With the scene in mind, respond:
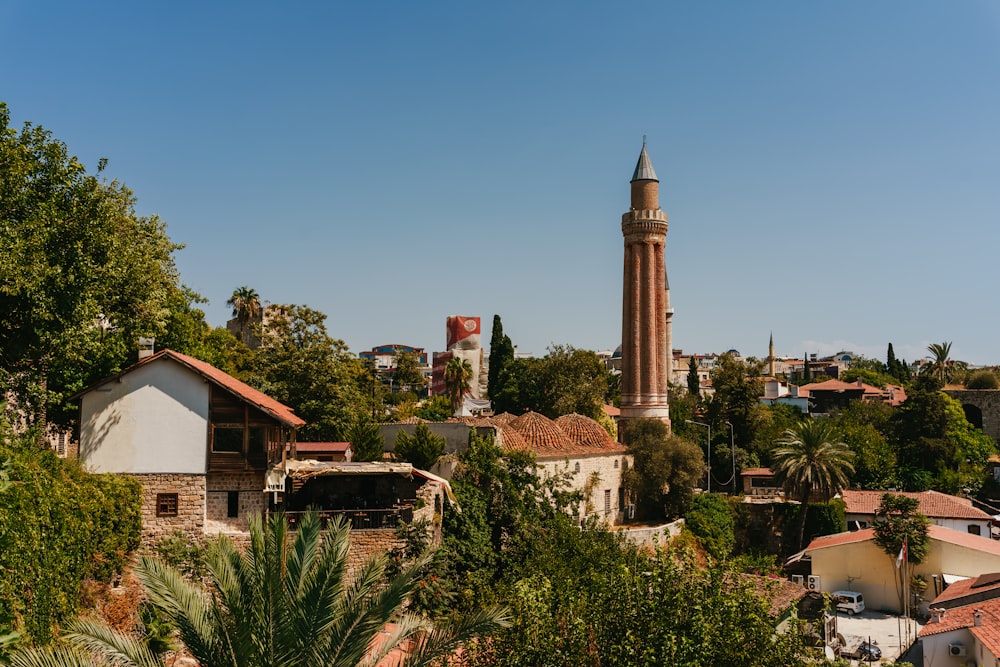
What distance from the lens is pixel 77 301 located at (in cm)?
1795

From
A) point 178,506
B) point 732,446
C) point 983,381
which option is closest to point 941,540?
point 732,446

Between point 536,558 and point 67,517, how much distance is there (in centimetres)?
1205

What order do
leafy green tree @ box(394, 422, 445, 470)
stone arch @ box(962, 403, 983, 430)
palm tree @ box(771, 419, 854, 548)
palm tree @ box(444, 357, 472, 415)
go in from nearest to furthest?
1. leafy green tree @ box(394, 422, 445, 470)
2. palm tree @ box(771, 419, 854, 548)
3. palm tree @ box(444, 357, 472, 415)
4. stone arch @ box(962, 403, 983, 430)

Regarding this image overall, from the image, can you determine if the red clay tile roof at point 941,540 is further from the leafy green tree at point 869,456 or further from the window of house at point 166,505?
the window of house at point 166,505

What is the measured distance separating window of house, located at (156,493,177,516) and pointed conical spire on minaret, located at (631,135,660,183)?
41.3 meters

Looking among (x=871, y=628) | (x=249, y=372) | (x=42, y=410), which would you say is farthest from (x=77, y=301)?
(x=871, y=628)

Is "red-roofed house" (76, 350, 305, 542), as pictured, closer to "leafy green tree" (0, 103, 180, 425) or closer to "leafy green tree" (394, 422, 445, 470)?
"leafy green tree" (0, 103, 180, 425)

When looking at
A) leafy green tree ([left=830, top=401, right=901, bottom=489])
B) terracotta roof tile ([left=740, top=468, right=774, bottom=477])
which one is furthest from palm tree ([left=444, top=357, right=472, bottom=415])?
leafy green tree ([left=830, top=401, right=901, bottom=489])

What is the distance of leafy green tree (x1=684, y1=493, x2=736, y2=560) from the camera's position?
133ft

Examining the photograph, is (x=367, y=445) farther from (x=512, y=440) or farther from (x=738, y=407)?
(x=738, y=407)

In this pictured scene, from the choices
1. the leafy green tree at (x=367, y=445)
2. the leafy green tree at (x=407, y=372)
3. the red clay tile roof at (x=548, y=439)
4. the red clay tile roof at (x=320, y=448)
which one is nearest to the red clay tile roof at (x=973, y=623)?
the red clay tile roof at (x=548, y=439)

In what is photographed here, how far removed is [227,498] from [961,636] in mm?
21438

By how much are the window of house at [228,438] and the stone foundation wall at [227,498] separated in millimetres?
672

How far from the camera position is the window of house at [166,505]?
2014 centimetres
